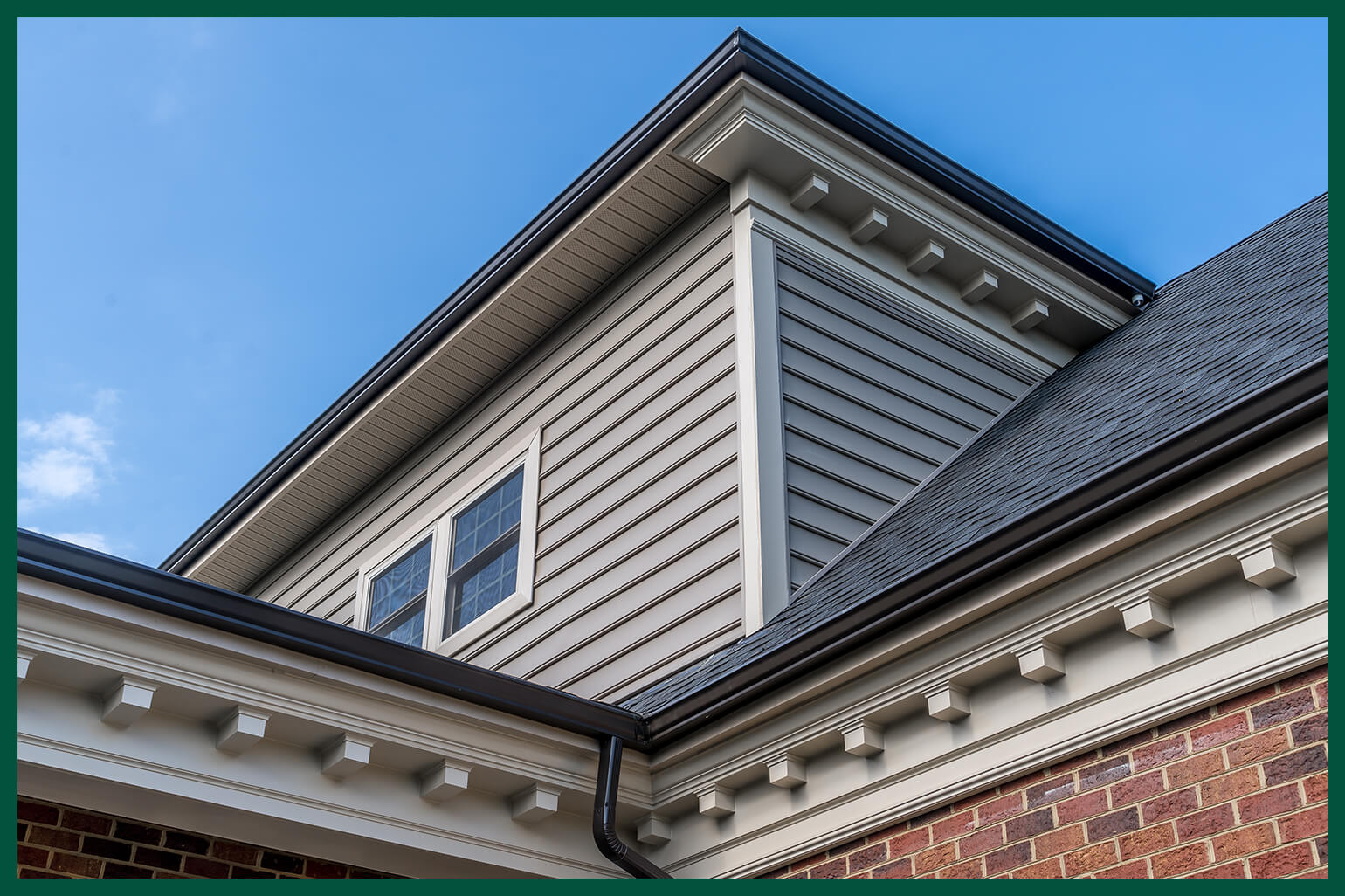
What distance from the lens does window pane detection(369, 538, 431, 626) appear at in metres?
9.61

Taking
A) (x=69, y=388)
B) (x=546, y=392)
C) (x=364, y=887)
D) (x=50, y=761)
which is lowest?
(x=364, y=887)

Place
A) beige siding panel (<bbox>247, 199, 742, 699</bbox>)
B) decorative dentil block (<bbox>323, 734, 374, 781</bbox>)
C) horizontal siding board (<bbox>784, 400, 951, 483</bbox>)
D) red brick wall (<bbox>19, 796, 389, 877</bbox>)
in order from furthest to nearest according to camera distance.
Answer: horizontal siding board (<bbox>784, 400, 951, 483</bbox>), beige siding panel (<bbox>247, 199, 742, 699</bbox>), decorative dentil block (<bbox>323, 734, 374, 781</bbox>), red brick wall (<bbox>19, 796, 389, 877</bbox>)

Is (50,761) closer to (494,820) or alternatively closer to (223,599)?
(223,599)

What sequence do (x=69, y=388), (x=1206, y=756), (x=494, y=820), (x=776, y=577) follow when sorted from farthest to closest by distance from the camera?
(x=69, y=388) < (x=776, y=577) < (x=494, y=820) < (x=1206, y=756)

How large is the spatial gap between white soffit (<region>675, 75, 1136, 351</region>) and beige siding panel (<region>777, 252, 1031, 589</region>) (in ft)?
1.41

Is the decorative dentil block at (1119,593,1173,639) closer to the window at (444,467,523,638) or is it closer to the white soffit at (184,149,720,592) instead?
the white soffit at (184,149,720,592)

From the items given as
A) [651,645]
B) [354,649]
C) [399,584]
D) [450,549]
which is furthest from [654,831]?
[399,584]

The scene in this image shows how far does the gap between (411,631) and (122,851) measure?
16.5ft

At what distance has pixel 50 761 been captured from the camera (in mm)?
4137

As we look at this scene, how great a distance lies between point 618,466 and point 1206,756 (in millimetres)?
4531

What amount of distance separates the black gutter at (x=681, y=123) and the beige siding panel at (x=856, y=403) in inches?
34.1

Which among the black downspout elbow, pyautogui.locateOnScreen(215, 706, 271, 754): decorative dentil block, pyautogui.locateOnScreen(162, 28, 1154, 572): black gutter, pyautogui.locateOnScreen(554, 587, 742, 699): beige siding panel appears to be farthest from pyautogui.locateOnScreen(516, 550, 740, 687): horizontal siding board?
pyautogui.locateOnScreen(215, 706, 271, 754): decorative dentil block

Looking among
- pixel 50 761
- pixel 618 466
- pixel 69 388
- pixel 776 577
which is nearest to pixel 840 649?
pixel 776 577

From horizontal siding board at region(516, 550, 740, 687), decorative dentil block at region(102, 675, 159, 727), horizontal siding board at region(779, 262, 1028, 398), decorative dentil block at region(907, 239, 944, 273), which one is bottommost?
decorative dentil block at region(102, 675, 159, 727)
